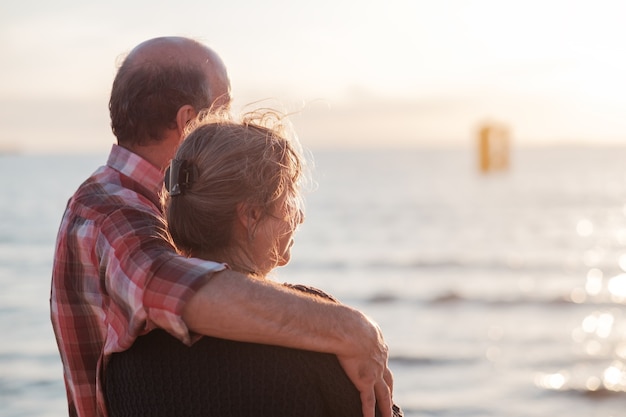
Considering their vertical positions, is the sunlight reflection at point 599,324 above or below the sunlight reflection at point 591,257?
above

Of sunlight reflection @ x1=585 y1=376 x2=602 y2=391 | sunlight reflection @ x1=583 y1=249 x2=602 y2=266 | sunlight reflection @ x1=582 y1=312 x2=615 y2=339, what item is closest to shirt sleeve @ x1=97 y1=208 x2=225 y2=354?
sunlight reflection @ x1=585 y1=376 x2=602 y2=391

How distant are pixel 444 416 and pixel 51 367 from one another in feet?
12.6

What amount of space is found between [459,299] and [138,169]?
12.2 m

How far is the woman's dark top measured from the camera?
1755mm

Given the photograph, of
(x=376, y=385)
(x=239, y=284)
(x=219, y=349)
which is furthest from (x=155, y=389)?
(x=376, y=385)

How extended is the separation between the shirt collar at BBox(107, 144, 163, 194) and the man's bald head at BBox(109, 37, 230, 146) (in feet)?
0.24

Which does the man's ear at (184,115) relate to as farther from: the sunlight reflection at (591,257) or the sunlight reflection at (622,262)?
the sunlight reflection at (622,262)

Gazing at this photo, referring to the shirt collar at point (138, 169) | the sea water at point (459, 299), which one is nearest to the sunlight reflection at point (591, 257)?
the sea water at point (459, 299)

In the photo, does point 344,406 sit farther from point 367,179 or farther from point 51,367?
point 367,179

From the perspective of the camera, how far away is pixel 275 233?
6.31ft

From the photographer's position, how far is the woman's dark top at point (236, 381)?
1.75 m

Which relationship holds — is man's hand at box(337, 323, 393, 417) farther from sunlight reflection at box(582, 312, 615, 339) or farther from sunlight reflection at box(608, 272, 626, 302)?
sunlight reflection at box(608, 272, 626, 302)

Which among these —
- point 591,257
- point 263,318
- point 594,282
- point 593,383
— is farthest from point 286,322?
point 591,257

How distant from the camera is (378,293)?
14.8 meters
